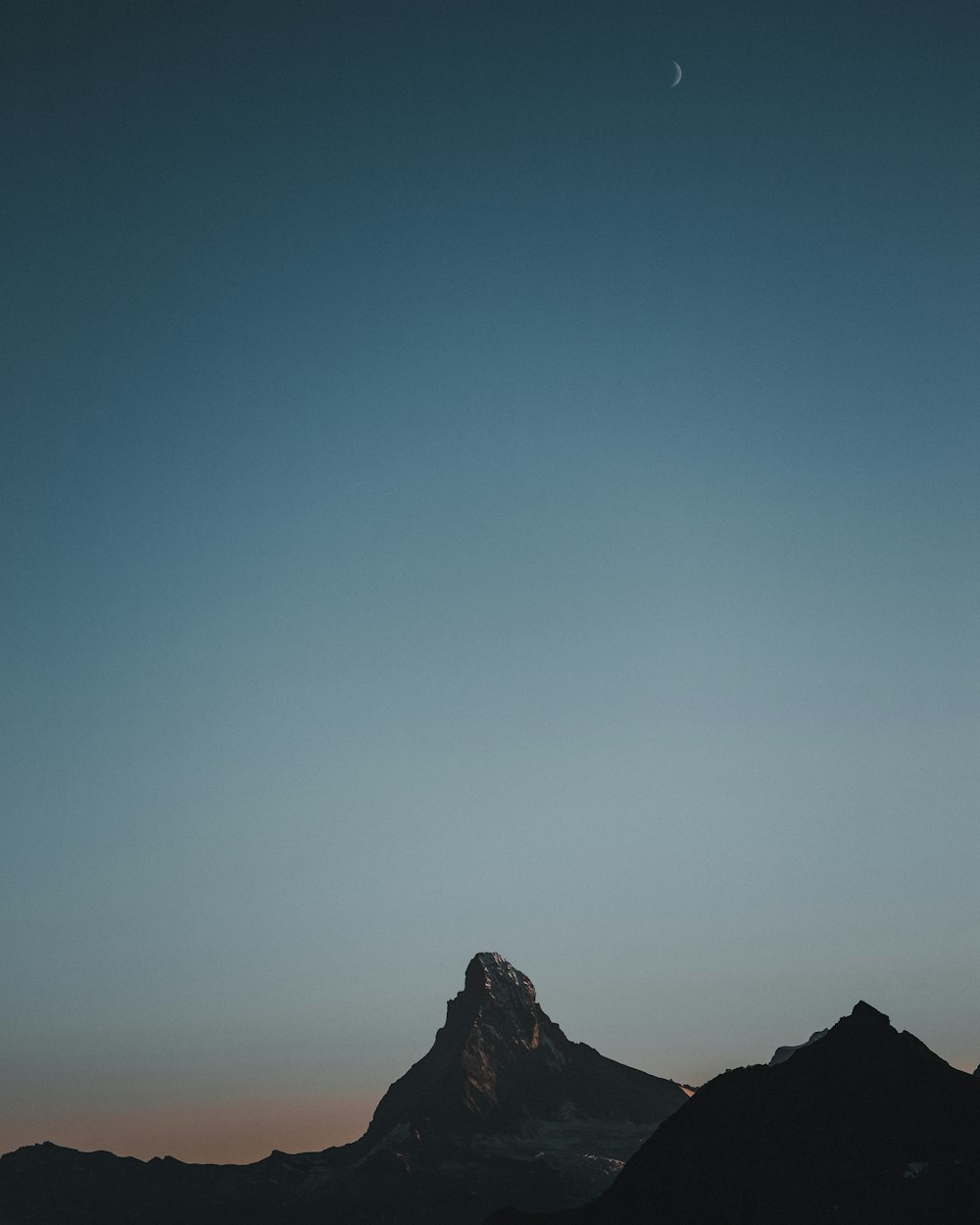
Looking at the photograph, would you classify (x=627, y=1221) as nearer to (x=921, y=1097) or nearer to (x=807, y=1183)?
(x=807, y=1183)

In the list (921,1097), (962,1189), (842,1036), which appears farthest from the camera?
(842,1036)

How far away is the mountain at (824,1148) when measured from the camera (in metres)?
161

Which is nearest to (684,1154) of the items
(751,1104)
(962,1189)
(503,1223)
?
(751,1104)

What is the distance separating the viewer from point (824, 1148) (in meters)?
170

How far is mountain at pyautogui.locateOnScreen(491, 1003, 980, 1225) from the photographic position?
160750 mm

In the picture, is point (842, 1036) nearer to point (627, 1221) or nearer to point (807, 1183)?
point (807, 1183)

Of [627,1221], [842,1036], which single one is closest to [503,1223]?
[627,1221]

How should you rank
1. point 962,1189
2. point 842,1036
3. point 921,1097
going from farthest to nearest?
point 842,1036 < point 921,1097 < point 962,1189

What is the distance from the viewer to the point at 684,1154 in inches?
7101

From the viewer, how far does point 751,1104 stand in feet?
598

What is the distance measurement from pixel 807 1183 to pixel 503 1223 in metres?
44.4

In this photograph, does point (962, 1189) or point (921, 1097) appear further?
point (921, 1097)

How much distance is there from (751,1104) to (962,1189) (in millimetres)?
32804

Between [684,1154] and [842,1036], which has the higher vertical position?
[842,1036]
